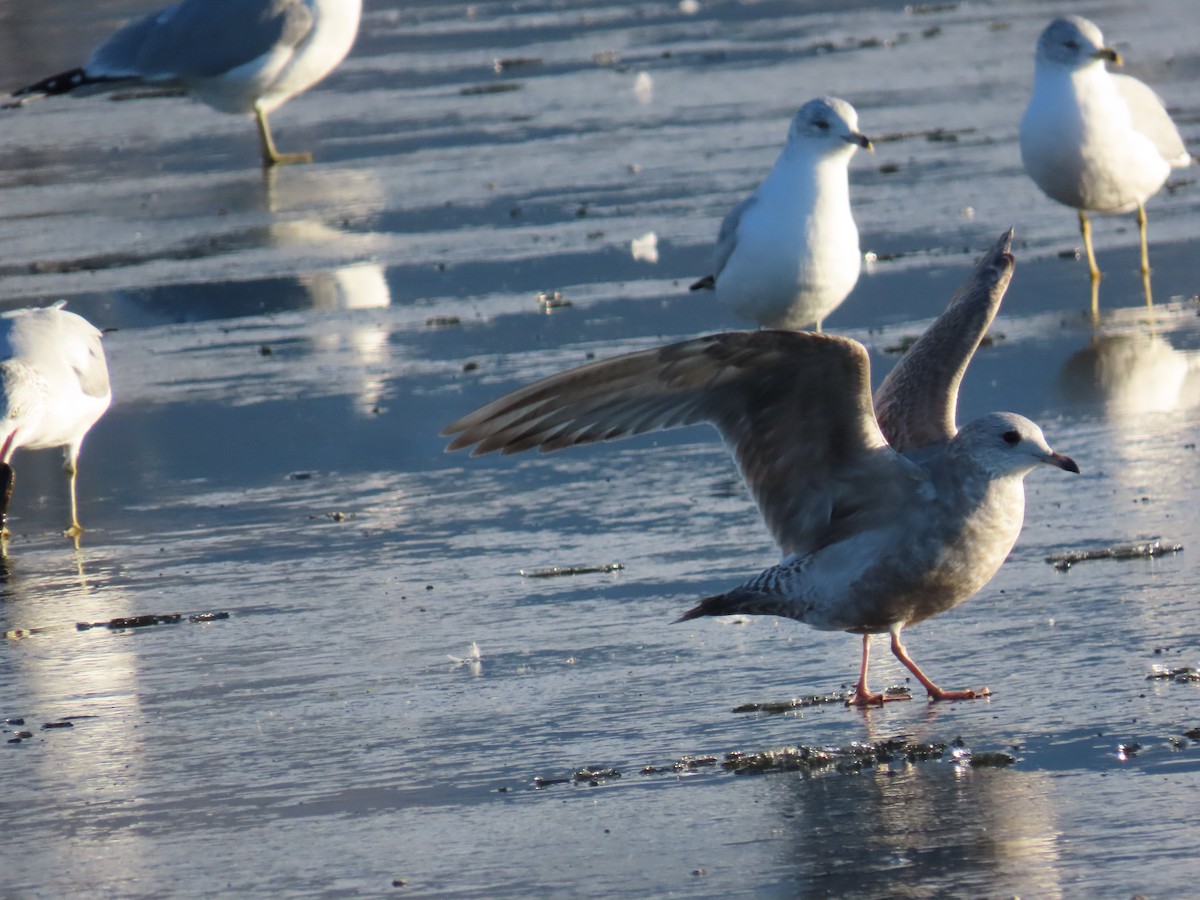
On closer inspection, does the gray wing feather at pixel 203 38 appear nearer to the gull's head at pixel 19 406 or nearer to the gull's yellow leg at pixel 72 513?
the gull's yellow leg at pixel 72 513

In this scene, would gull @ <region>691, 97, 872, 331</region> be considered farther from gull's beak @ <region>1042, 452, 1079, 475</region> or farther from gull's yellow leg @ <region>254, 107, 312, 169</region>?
gull's yellow leg @ <region>254, 107, 312, 169</region>

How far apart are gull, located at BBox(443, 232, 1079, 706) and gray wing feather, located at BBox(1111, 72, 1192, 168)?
229 inches

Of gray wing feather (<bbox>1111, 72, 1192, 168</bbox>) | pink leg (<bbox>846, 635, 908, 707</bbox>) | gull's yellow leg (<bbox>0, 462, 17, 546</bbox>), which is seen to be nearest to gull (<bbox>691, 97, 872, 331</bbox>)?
gray wing feather (<bbox>1111, 72, 1192, 168</bbox>)

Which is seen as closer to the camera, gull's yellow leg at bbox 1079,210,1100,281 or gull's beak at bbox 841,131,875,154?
gull's beak at bbox 841,131,875,154

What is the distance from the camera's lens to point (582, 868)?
4559mm

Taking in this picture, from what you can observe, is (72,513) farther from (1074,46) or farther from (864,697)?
(1074,46)

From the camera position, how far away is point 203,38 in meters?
16.6

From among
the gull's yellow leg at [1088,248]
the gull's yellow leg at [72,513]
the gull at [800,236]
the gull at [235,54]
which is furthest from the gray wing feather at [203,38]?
the gull's yellow leg at [72,513]

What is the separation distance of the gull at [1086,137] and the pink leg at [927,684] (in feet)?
17.1

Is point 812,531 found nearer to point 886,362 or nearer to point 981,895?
point 981,895

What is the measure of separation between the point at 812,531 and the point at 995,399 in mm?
2906

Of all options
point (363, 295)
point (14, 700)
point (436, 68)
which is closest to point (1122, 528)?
point (14, 700)

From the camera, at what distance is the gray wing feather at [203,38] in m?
16.5

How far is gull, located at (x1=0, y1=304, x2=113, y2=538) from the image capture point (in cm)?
830
